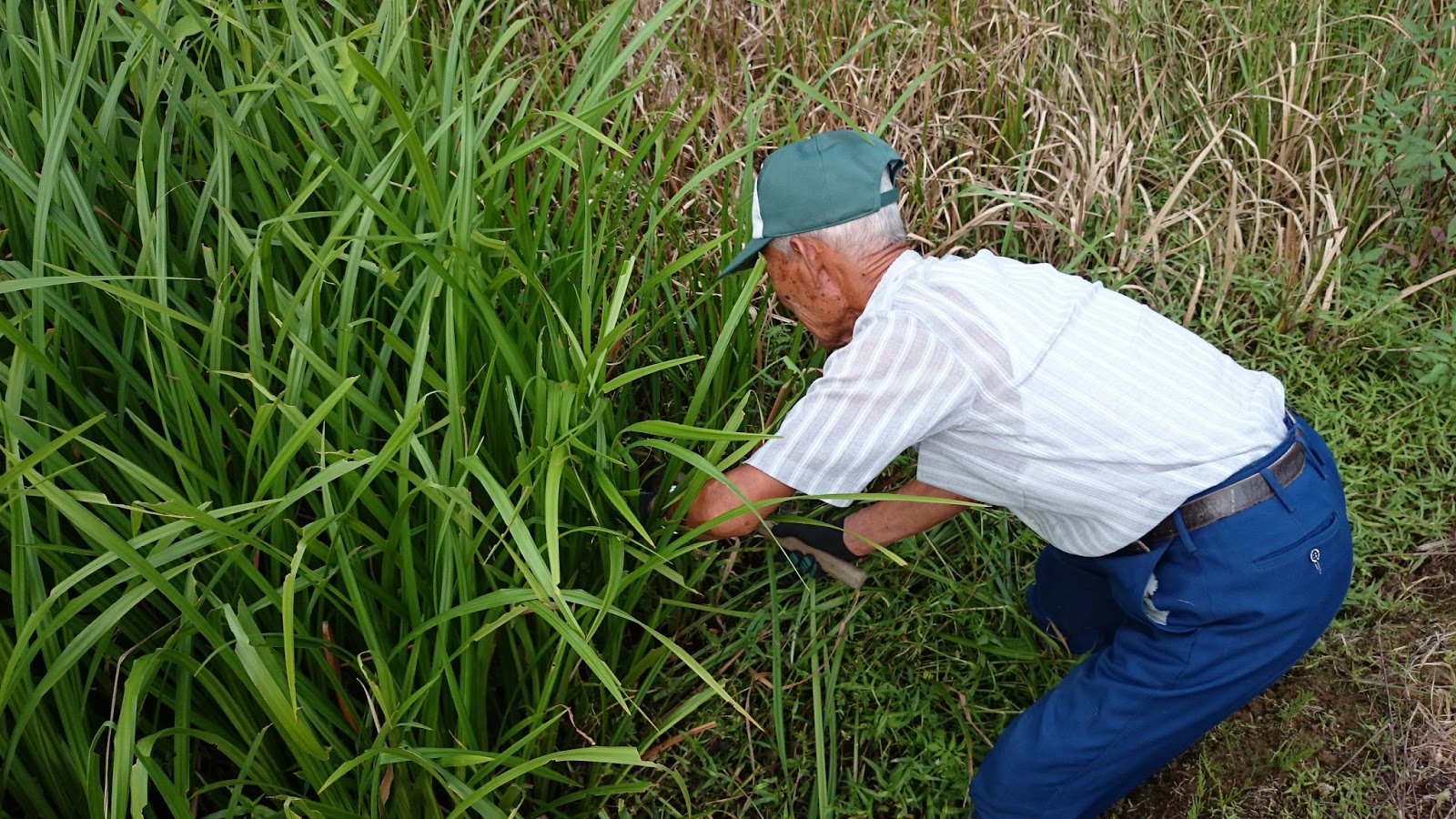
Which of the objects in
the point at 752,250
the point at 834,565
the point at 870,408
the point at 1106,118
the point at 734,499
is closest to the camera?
the point at 870,408

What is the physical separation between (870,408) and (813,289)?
33 cm

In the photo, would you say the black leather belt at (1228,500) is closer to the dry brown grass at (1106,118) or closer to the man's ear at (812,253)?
the man's ear at (812,253)

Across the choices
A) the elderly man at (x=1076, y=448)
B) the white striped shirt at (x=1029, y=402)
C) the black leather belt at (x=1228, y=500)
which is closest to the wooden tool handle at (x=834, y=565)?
the elderly man at (x=1076, y=448)

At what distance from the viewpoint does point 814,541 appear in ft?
7.64

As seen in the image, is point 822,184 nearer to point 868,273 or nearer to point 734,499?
point 868,273

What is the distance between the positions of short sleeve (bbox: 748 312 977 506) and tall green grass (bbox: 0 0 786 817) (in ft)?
0.79

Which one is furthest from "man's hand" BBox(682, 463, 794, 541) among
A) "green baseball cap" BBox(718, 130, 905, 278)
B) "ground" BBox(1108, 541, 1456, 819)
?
"ground" BBox(1108, 541, 1456, 819)

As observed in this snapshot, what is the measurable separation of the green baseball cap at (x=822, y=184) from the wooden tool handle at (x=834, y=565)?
29.6 inches

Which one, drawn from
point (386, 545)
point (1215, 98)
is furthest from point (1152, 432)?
point (1215, 98)

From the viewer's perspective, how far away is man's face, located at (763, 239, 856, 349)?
1.89 meters

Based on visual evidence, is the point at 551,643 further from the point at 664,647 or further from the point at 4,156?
the point at 4,156

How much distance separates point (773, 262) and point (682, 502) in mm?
462

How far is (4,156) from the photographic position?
1.68 m

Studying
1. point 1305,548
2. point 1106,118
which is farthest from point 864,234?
point 1106,118
